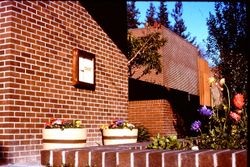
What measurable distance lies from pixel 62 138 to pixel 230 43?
834 cm

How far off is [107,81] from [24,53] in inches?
88.6

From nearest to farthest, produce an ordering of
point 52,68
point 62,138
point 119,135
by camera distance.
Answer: point 62,138
point 52,68
point 119,135

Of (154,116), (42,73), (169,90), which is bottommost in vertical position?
(154,116)

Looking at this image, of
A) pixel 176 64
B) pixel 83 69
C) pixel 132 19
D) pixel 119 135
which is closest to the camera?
pixel 119 135

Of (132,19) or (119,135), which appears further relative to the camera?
(132,19)

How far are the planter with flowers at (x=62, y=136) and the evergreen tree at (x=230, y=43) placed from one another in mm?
6743

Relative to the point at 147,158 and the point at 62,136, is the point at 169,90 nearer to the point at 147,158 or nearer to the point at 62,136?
the point at 62,136

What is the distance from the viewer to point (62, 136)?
183 inches

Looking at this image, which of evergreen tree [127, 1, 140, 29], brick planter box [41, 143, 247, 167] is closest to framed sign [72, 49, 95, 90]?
brick planter box [41, 143, 247, 167]

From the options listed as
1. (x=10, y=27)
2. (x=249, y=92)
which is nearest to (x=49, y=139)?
(x=10, y=27)

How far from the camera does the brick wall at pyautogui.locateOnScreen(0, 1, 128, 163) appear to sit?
4.61 metres

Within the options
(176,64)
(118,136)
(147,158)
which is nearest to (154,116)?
(176,64)

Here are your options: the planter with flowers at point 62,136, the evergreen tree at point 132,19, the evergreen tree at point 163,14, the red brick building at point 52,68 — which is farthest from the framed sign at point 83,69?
the evergreen tree at point 163,14

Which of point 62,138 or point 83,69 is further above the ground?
point 83,69
